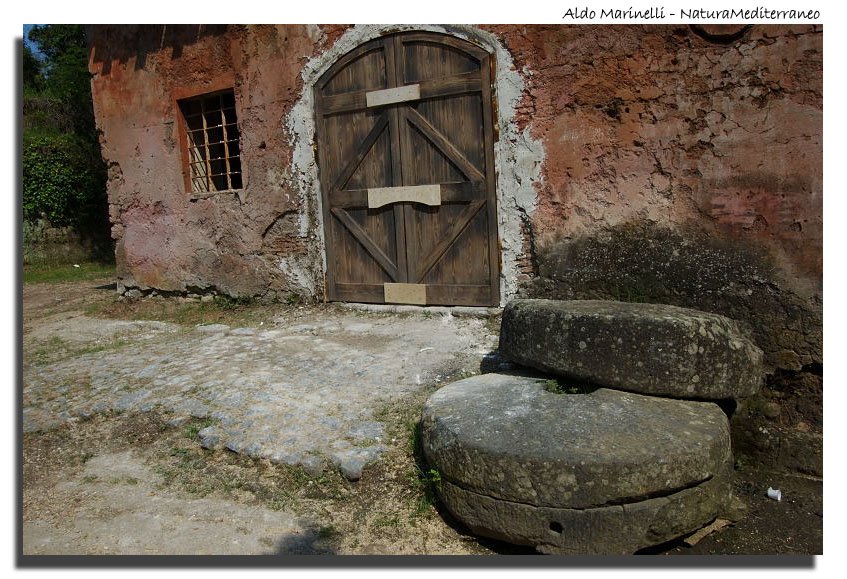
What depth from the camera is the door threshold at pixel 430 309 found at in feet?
16.5

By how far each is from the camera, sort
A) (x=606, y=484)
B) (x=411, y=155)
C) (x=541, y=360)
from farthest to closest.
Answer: (x=411, y=155)
(x=541, y=360)
(x=606, y=484)

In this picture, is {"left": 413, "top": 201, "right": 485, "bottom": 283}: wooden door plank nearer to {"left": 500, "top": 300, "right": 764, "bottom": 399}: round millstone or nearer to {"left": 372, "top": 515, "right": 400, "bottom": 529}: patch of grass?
{"left": 500, "top": 300, "right": 764, "bottom": 399}: round millstone

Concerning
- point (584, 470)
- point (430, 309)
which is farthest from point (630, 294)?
point (584, 470)

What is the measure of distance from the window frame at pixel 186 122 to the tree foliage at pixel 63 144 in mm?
6601

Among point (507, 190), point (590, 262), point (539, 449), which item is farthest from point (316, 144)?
point (539, 449)

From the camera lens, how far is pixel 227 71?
20.2 ft

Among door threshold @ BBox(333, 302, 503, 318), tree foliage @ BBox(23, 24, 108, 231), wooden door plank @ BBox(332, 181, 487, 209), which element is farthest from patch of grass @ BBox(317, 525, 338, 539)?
tree foliage @ BBox(23, 24, 108, 231)

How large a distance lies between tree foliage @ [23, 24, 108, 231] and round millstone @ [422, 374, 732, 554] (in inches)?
456

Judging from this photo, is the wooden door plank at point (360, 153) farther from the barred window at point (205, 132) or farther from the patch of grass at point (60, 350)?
the patch of grass at point (60, 350)

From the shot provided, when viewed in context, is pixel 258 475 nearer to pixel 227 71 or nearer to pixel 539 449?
pixel 539 449

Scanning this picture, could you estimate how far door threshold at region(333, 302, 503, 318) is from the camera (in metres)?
5.02

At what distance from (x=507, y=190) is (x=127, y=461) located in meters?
3.38

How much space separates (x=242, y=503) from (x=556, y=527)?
5.27 feet

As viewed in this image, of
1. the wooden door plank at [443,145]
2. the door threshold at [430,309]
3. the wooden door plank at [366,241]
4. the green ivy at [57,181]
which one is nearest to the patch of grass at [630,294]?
the door threshold at [430,309]
